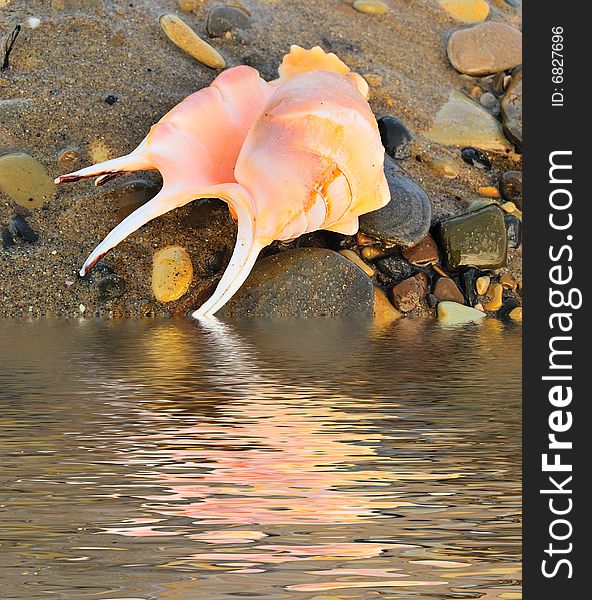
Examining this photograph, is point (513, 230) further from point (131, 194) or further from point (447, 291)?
point (131, 194)

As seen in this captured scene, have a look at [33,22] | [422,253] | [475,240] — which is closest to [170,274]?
[422,253]

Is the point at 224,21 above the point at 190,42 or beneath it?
above

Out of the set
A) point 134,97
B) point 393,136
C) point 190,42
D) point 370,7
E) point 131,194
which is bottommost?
point 131,194

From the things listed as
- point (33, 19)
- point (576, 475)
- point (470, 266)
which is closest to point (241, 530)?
point (576, 475)

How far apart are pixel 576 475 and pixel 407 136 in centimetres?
387

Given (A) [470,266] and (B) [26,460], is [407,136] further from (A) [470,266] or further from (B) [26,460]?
(B) [26,460]

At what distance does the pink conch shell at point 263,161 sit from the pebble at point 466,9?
2475 millimetres

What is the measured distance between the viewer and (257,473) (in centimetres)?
190

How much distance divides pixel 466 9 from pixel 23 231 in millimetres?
3580

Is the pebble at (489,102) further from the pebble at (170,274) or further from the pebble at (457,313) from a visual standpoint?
the pebble at (170,274)

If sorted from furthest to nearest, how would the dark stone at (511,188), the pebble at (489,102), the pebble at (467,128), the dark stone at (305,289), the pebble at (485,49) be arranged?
the pebble at (485,49) → the pebble at (489,102) → the pebble at (467,128) → the dark stone at (511,188) → the dark stone at (305,289)

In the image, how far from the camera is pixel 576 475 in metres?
1.76

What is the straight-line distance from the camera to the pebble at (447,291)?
4.70 m

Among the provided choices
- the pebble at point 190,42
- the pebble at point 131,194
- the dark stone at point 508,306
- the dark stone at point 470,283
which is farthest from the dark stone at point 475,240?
the pebble at point 190,42
